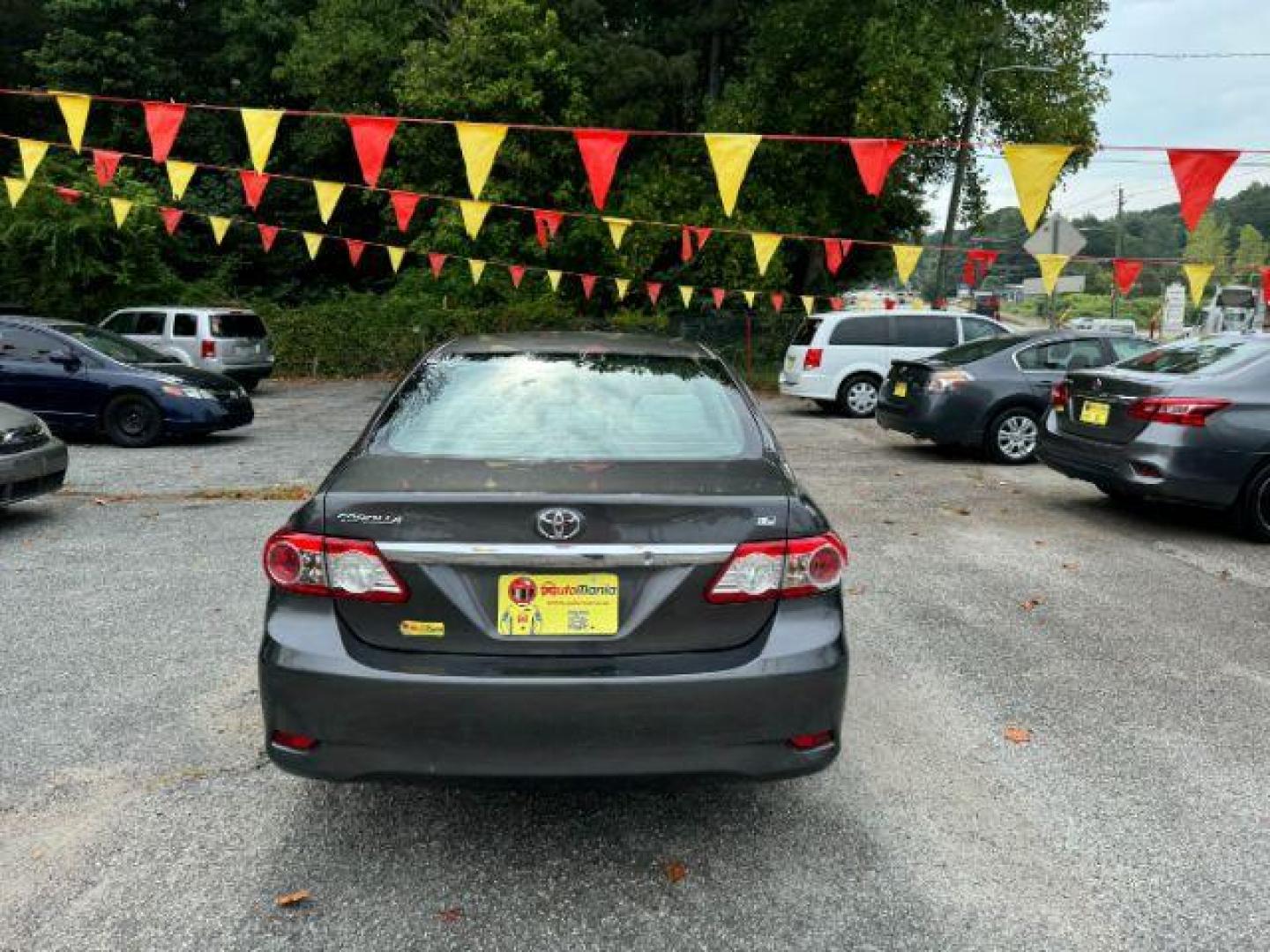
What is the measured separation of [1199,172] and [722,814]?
907cm

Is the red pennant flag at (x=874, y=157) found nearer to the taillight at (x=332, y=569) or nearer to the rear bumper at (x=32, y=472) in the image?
the rear bumper at (x=32, y=472)

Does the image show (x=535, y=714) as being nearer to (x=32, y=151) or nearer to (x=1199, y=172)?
(x=1199, y=172)

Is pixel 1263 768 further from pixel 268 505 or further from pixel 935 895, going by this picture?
pixel 268 505

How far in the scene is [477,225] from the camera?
51.3ft

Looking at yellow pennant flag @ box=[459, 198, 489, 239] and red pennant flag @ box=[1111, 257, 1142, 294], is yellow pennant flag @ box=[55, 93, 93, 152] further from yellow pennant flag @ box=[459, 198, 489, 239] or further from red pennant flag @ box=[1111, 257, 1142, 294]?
red pennant flag @ box=[1111, 257, 1142, 294]

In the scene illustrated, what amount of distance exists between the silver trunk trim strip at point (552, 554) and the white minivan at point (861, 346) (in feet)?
45.0

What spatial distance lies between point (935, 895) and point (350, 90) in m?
29.0

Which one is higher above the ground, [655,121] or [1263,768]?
[655,121]

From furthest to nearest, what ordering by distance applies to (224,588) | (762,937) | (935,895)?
(224,588) < (935,895) < (762,937)

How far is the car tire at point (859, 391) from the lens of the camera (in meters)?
16.2

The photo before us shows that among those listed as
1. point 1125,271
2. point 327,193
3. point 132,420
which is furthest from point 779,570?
point 1125,271

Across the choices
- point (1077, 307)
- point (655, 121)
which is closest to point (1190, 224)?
point (655, 121)

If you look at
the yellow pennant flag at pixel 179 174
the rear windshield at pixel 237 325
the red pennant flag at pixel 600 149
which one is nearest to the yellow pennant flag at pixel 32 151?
the yellow pennant flag at pixel 179 174

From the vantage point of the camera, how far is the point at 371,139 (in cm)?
1130
